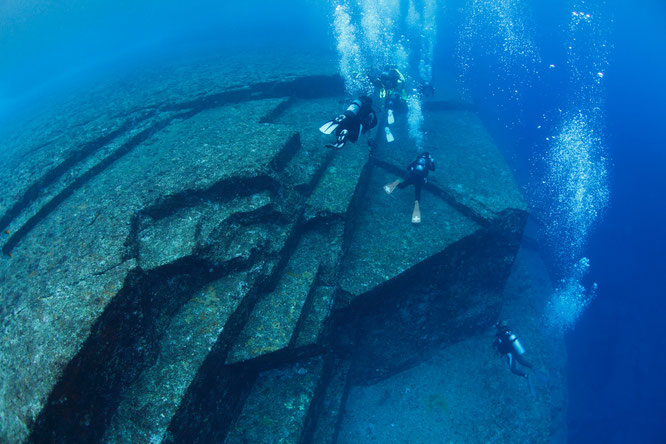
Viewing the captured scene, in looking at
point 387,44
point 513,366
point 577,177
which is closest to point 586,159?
point 577,177

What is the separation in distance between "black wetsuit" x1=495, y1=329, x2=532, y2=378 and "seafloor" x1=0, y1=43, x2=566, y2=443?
→ 49cm

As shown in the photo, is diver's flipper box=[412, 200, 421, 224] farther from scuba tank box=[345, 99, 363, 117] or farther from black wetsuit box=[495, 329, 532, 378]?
black wetsuit box=[495, 329, 532, 378]

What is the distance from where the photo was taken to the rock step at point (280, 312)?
346 centimetres

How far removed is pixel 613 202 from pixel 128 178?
82.9ft

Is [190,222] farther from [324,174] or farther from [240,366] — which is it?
[324,174]

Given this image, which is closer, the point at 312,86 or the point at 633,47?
the point at 312,86

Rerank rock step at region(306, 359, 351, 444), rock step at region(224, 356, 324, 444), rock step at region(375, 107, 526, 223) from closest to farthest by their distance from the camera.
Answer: rock step at region(224, 356, 324, 444) < rock step at region(306, 359, 351, 444) < rock step at region(375, 107, 526, 223)

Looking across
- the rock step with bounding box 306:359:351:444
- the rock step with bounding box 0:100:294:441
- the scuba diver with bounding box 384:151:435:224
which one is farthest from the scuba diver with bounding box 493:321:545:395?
the rock step with bounding box 0:100:294:441

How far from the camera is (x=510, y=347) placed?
607cm

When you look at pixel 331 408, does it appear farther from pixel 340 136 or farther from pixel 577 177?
pixel 577 177

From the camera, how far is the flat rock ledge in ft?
8.79

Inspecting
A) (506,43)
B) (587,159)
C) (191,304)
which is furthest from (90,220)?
(506,43)

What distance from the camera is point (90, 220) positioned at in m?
4.16

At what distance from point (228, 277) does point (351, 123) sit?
10.6 feet
